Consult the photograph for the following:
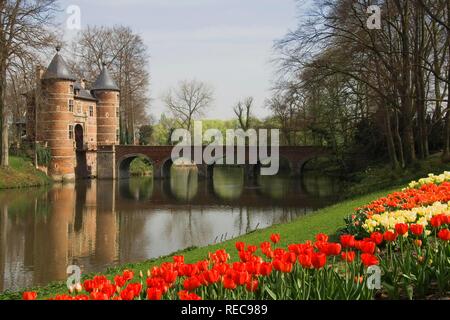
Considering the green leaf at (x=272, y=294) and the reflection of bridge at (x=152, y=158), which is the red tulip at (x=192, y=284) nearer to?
the green leaf at (x=272, y=294)

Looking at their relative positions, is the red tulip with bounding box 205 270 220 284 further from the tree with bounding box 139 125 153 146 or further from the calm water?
the tree with bounding box 139 125 153 146

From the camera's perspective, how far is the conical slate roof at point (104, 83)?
42.5 metres

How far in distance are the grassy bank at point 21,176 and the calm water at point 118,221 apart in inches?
42.7

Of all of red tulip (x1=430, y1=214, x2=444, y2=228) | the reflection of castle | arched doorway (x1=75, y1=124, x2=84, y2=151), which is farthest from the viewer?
arched doorway (x1=75, y1=124, x2=84, y2=151)

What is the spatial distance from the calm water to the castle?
5.44m

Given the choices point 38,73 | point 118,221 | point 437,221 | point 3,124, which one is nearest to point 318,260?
point 437,221

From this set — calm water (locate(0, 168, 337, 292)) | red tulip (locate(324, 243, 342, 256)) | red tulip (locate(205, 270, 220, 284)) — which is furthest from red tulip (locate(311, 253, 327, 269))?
calm water (locate(0, 168, 337, 292))

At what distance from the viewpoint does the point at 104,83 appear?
4262 centimetres

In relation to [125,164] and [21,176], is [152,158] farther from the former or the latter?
[21,176]

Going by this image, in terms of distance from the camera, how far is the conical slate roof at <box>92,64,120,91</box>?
4251 cm

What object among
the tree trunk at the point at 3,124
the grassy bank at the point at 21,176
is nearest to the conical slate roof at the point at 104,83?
the grassy bank at the point at 21,176
